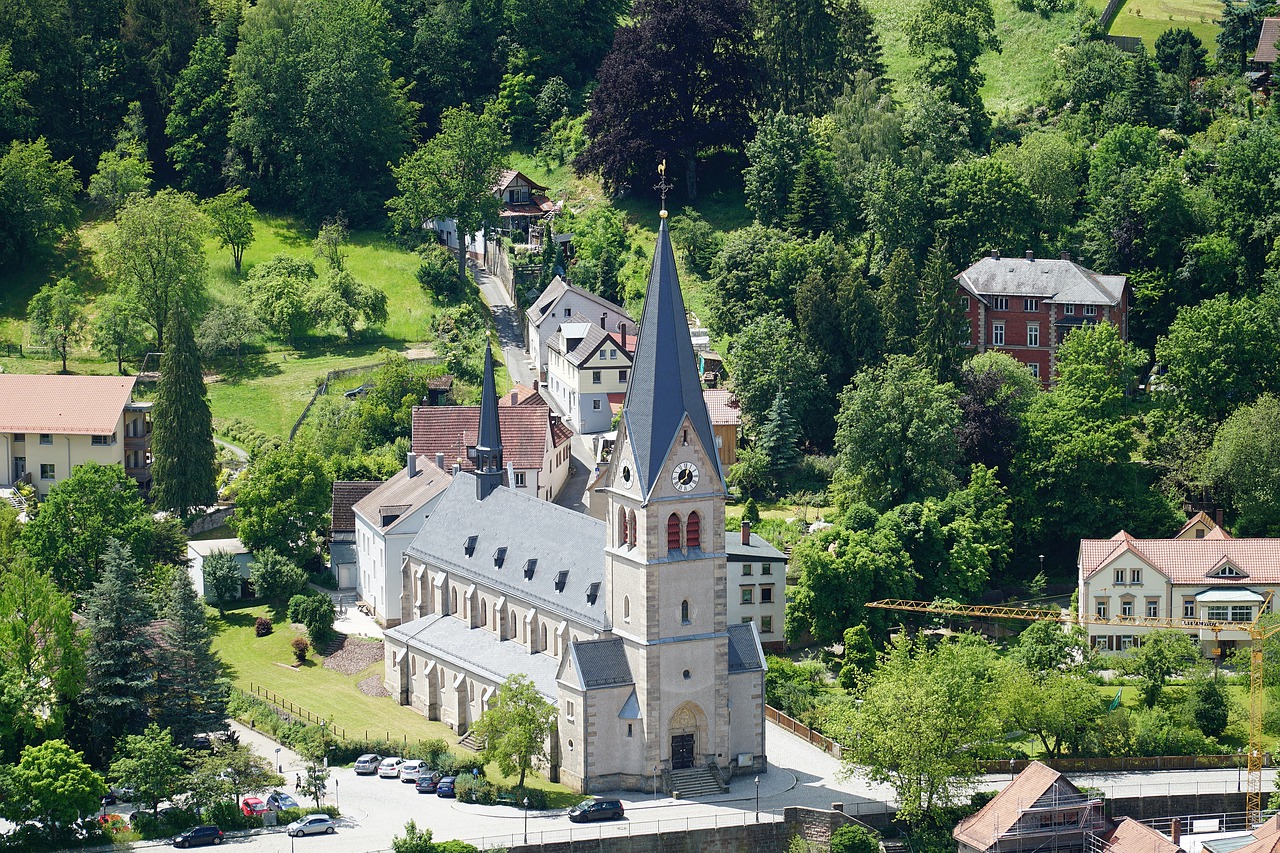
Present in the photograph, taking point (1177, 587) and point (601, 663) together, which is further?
point (1177, 587)

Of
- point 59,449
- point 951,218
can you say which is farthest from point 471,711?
point 951,218

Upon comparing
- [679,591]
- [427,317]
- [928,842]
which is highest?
[427,317]

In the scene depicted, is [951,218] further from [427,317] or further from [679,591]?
[679,591]

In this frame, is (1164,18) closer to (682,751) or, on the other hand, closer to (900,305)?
(900,305)

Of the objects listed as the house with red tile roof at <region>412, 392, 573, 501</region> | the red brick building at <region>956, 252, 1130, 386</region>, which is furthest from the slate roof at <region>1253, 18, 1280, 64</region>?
the house with red tile roof at <region>412, 392, 573, 501</region>

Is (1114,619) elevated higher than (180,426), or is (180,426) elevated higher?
(180,426)

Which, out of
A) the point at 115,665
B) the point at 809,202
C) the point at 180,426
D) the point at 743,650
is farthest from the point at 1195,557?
the point at 180,426
